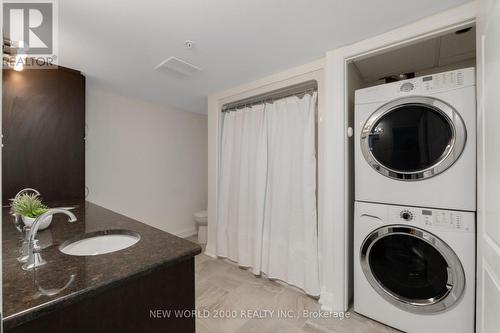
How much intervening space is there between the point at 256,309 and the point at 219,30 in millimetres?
2116

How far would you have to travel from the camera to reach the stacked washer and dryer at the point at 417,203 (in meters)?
1.44

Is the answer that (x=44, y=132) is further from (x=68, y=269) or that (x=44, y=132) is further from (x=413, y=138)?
(x=413, y=138)

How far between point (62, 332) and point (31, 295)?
0.52ft

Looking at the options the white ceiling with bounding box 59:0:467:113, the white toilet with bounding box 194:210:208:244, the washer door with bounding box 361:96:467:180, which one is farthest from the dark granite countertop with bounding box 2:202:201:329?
the white toilet with bounding box 194:210:208:244

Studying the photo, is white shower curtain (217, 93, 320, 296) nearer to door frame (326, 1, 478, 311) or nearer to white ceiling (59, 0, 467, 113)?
door frame (326, 1, 478, 311)

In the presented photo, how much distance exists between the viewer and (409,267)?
1.62 metres

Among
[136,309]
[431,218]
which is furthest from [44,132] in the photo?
[431,218]

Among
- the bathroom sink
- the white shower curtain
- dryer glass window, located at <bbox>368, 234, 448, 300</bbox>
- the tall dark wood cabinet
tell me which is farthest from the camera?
the white shower curtain

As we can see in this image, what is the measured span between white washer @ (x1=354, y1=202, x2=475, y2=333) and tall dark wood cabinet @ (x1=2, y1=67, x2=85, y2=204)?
260 centimetres

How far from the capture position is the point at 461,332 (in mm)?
1454

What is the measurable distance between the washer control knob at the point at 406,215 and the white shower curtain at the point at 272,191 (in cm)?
67

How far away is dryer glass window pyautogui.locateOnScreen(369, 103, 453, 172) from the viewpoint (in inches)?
60.6

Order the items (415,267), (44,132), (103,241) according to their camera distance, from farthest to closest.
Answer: (44,132)
(415,267)
(103,241)
